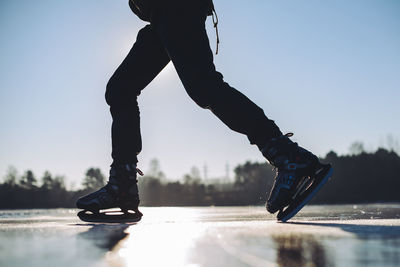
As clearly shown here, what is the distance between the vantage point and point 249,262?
67 centimetres

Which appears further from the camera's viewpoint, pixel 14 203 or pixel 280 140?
pixel 14 203

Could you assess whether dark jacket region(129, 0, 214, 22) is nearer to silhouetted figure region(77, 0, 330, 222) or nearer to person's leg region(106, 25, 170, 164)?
silhouetted figure region(77, 0, 330, 222)

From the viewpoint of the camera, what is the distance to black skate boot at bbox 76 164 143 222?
6.08ft

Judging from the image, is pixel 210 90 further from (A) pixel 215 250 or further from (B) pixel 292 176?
(A) pixel 215 250

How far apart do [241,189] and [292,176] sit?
121 feet

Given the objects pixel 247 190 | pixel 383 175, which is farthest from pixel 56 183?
pixel 383 175

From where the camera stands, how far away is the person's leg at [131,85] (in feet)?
6.77

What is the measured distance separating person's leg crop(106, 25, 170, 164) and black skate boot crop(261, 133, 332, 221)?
31.7 inches

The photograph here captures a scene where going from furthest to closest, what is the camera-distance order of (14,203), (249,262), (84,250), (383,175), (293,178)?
(383,175), (14,203), (293,178), (84,250), (249,262)

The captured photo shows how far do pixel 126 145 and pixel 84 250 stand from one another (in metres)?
1.21

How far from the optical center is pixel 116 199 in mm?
1914

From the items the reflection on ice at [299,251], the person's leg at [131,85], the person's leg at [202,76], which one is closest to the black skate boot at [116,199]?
the person's leg at [131,85]

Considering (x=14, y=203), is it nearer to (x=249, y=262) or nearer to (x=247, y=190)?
(x=247, y=190)

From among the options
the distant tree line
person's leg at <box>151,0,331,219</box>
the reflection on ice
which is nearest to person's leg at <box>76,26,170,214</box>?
person's leg at <box>151,0,331,219</box>
